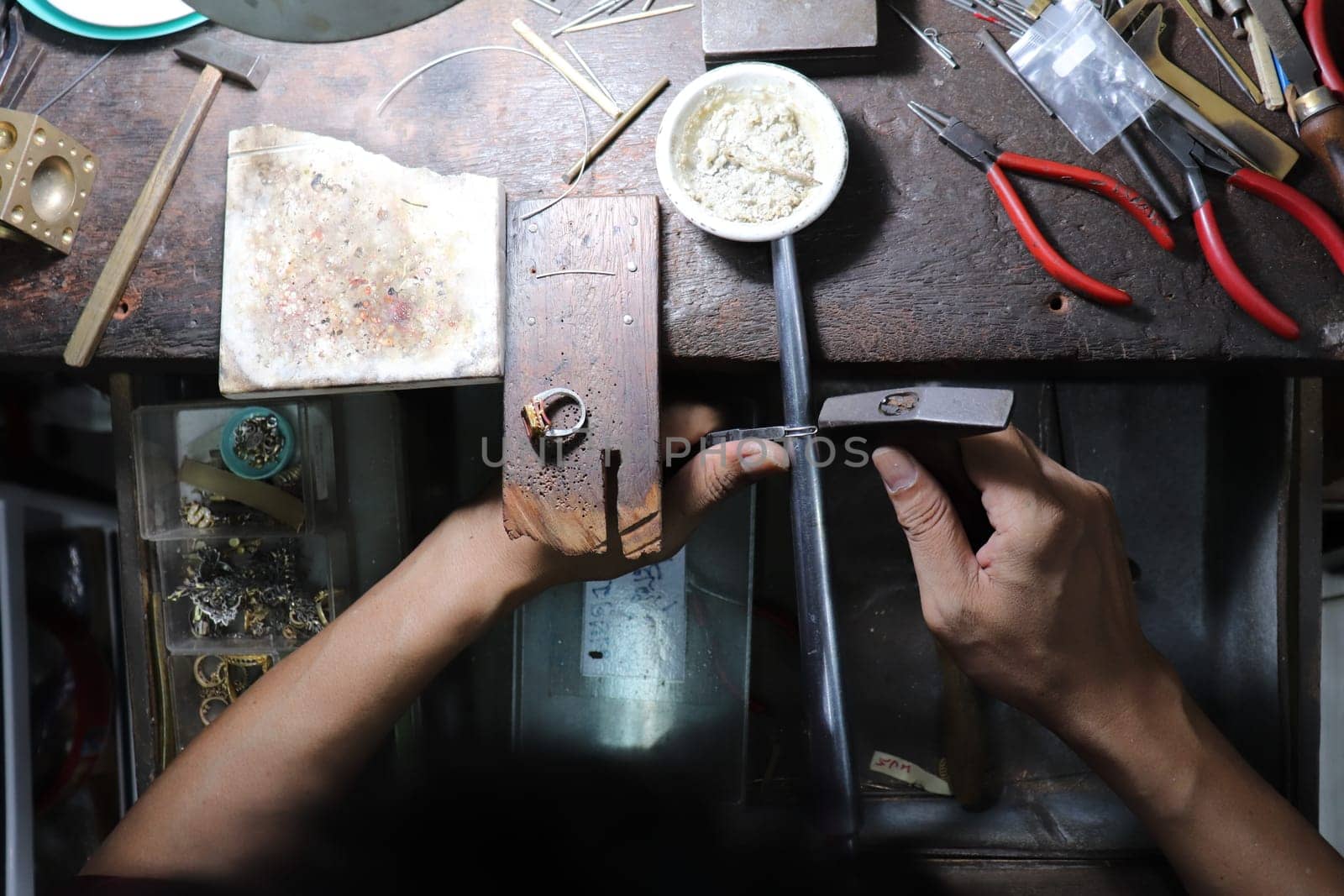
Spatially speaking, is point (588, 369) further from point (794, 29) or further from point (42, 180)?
point (42, 180)

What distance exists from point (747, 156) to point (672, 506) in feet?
1.38

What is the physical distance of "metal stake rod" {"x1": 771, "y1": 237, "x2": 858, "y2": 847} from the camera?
96cm

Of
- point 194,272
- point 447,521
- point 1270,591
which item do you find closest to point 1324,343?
point 1270,591

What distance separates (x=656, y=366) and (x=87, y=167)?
0.76m

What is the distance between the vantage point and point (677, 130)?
0.98 meters

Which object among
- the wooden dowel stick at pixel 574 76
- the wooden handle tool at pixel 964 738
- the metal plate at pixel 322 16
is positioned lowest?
the wooden handle tool at pixel 964 738

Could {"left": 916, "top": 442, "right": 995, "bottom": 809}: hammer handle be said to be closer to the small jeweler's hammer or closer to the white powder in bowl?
the white powder in bowl

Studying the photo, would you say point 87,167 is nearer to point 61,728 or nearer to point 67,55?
point 67,55

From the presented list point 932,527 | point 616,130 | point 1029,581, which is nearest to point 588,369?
point 616,130

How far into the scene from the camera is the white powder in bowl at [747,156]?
0.98 m

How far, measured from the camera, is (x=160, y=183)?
1.07 meters

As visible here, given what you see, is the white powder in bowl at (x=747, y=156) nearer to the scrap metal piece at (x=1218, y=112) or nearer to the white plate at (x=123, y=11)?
the scrap metal piece at (x=1218, y=112)

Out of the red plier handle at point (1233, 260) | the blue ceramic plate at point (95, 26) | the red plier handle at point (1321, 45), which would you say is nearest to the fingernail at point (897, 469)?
the red plier handle at point (1233, 260)

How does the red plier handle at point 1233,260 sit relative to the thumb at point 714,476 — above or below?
above
